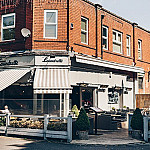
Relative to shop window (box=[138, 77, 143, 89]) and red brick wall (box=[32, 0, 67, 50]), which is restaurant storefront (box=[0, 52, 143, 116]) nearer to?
red brick wall (box=[32, 0, 67, 50])

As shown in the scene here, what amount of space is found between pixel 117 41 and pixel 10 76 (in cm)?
1036

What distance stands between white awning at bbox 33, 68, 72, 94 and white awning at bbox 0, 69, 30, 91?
973 millimetres

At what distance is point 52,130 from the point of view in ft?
41.0

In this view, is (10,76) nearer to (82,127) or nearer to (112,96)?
(82,127)

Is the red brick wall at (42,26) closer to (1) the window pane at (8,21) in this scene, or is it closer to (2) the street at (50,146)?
(1) the window pane at (8,21)

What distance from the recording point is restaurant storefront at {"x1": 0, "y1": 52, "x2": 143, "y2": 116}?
1452 centimetres

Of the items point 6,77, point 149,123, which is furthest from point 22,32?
point 149,123

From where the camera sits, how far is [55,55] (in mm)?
16812

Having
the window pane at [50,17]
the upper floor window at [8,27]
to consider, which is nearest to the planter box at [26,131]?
the upper floor window at [8,27]

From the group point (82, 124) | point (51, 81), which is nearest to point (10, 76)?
point (51, 81)

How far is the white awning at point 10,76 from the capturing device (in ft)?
50.9

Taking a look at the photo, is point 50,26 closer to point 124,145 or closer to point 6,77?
point 6,77

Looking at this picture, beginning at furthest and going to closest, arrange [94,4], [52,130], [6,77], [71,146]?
[94,4] < [6,77] < [52,130] < [71,146]

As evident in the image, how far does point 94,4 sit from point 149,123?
35.8 feet
